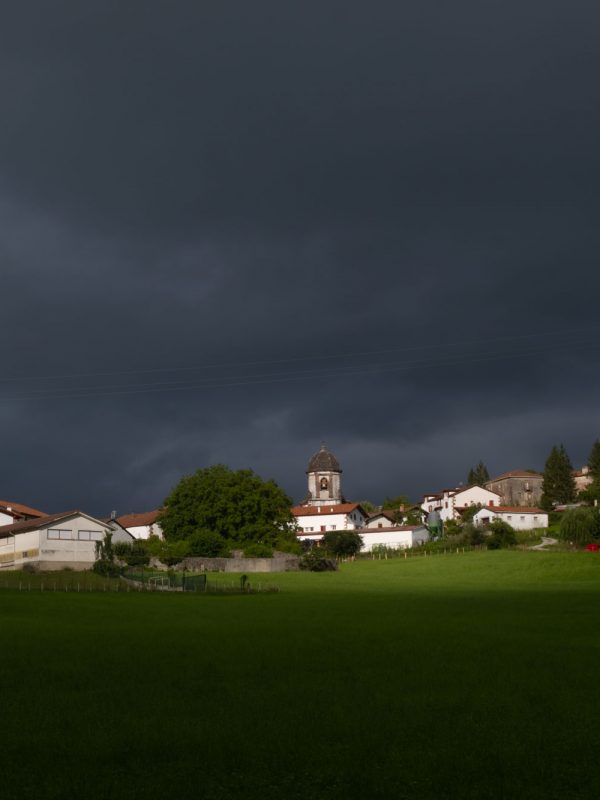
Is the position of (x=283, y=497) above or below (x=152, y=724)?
above

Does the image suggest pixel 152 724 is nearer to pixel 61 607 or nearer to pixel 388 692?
pixel 388 692

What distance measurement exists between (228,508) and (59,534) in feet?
95.4

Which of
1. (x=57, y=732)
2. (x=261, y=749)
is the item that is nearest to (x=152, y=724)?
(x=57, y=732)

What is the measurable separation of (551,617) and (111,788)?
33.6 meters

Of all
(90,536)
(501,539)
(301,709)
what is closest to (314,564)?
(90,536)

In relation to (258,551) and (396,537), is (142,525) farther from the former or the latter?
(258,551)

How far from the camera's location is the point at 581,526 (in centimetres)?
12181

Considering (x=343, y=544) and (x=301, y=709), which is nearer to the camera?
(x=301, y=709)

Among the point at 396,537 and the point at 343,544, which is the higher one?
the point at 396,537

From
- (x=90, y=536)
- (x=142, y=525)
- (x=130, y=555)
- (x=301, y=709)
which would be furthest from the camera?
(x=142, y=525)

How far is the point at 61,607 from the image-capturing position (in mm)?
51031

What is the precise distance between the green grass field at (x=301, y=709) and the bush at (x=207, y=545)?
247ft

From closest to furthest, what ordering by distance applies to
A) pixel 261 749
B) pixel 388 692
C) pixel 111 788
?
pixel 111 788
pixel 261 749
pixel 388 692

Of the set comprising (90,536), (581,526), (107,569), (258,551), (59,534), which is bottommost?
(107,569)
